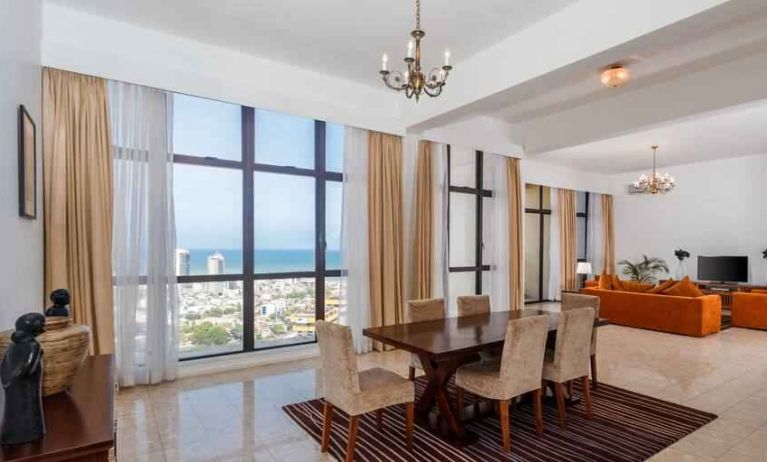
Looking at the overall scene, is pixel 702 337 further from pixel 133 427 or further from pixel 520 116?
pixel 133 427

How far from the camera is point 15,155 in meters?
2.34

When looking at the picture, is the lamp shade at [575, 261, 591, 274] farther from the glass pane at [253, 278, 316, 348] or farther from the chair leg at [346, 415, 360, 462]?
the chair leg at [346, 415, 360, 462]

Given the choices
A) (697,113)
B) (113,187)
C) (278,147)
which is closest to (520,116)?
(697,113)

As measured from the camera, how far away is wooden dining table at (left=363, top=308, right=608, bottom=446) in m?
2.72

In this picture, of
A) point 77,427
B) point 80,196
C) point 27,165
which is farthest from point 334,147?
point 77,427

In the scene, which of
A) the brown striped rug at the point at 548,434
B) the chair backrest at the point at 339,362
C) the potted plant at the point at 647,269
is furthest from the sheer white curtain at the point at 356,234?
the potted plant at the point at 647,269

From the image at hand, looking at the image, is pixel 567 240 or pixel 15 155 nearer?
pixel 15 155

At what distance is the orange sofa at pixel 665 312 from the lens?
602 cm

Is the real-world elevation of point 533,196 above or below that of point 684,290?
above

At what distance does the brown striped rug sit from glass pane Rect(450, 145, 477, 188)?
11.7ft

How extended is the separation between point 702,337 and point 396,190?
497 centimetres

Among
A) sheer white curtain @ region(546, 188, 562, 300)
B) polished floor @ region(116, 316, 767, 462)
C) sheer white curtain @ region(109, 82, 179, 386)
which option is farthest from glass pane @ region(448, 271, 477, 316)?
sheer white curtain @ region(546, 188, 562, 300)

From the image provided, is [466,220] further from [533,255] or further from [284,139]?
[533,255]

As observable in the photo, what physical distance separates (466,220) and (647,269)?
6.13 m
